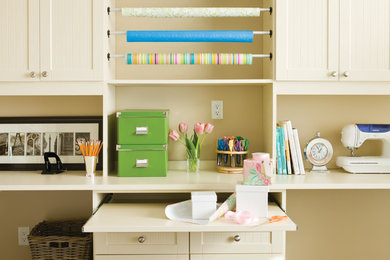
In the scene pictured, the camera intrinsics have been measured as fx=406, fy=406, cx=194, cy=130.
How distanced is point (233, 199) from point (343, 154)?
3.45ft

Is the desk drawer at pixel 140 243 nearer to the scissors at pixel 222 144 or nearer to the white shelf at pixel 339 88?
the scissors at pixel 222 144

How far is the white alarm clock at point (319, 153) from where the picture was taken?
7.93ft

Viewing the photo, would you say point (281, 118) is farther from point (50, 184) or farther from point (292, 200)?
point (50, 184)

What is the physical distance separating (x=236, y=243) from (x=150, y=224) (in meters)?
0.46

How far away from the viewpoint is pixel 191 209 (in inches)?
77.6

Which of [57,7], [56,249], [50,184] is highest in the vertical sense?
[57,7]

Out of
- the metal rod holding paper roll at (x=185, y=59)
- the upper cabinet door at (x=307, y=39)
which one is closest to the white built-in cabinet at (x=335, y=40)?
the upper cabinet door at (x=307, y=39)

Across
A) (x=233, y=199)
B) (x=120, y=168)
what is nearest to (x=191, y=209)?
(x=233, y=199)

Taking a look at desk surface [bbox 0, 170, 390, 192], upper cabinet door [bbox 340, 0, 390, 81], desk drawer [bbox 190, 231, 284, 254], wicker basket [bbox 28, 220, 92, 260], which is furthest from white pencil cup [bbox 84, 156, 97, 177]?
upper cabinet door [bbox 340, 0, 390, 81]

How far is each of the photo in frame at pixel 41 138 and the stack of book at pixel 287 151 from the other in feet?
3.59

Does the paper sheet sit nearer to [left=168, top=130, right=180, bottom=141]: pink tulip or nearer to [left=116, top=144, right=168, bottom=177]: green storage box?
[left=116, top=144, right=168, bottom=177]: green storage box

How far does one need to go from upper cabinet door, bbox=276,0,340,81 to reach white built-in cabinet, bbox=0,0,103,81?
3.24 feet

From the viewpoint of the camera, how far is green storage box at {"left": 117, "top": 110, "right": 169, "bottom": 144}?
224 centimetres

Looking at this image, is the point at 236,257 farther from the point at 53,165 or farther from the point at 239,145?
the point at 53,165
